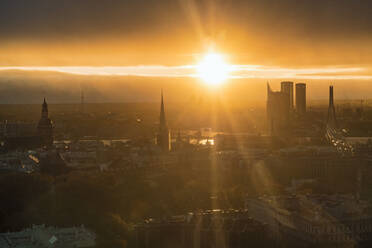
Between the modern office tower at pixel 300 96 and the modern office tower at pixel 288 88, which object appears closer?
the modern office tower at pixel 288 88

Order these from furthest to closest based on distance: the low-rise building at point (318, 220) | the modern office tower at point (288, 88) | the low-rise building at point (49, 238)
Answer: the modern office tower at point (288, 88) < the low-rise building at point (318, 220) < the low-rise building at point (49, 238)

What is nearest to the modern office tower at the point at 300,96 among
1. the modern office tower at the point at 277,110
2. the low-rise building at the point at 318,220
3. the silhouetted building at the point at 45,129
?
the modern office tower at the point at 277,110

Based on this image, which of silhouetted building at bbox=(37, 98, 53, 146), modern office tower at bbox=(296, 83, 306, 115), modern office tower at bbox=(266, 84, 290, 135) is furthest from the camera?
modern office tower at bbox=(296, 83, 306, 115)

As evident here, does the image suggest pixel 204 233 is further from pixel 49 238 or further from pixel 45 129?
pixel 45 129

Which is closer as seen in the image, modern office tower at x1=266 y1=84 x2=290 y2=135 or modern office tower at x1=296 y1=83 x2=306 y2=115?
modern office tower at x1=266 y1=84 x2=290 y2=135

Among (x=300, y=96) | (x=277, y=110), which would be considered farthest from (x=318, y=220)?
(x=300, y=96)

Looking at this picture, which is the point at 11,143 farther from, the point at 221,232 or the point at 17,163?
the point at 221,232

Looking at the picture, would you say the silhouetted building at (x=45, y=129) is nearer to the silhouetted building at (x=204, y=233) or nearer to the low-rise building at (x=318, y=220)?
the low-rise building at (x=318, y=220)

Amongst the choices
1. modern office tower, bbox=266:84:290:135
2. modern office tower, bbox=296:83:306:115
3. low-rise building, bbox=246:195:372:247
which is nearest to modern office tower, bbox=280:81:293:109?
modern office tower, bbox=296:83:306:115

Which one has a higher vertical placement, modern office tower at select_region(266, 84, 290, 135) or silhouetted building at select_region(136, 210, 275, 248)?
modern office tower at select_region(266, 84, 290, 135)

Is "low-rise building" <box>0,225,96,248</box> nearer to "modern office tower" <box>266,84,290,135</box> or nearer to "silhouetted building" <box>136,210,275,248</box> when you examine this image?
"silhouetted building" <box>136,210,275,248</box>
